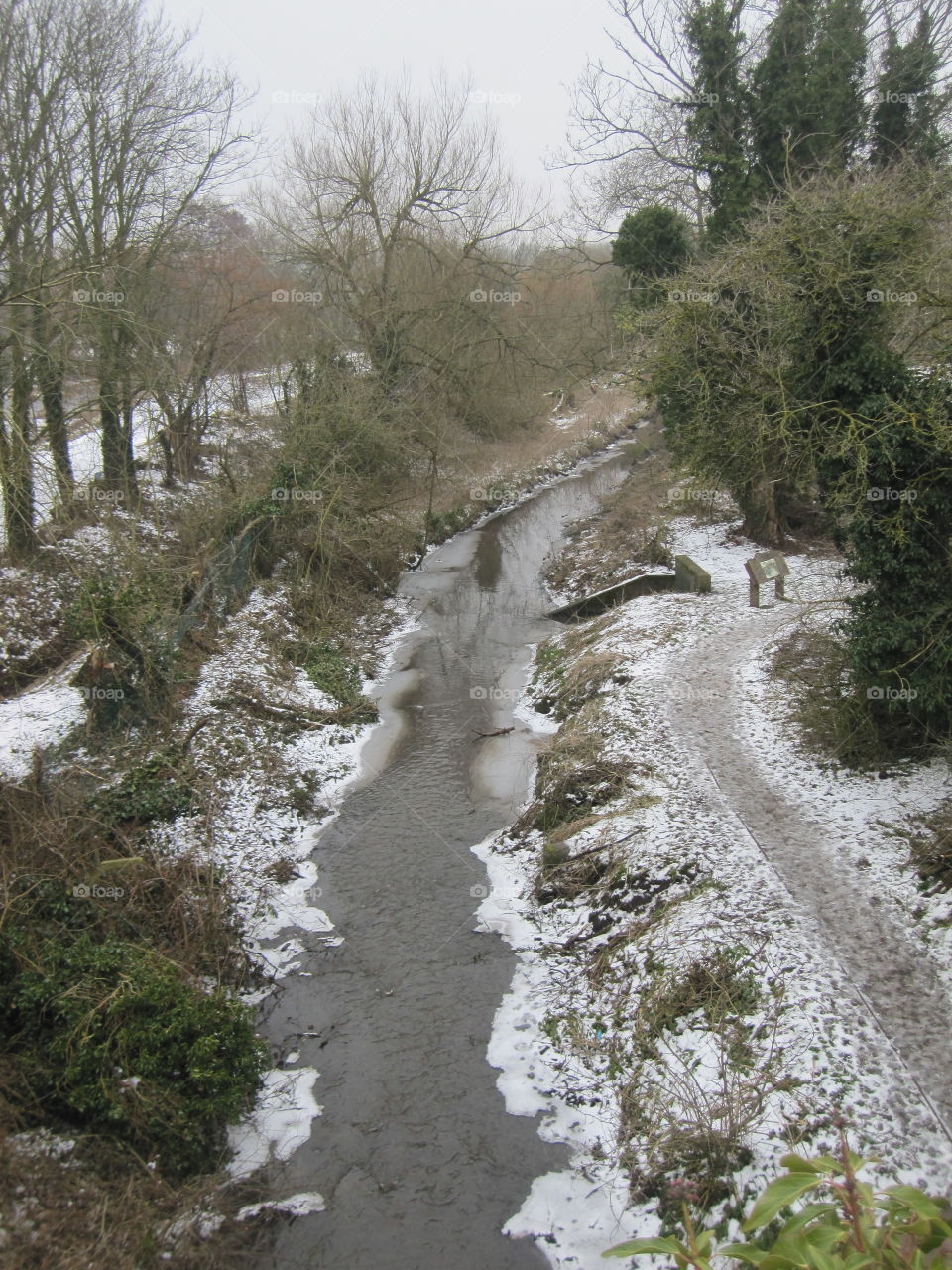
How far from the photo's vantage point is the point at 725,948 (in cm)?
841

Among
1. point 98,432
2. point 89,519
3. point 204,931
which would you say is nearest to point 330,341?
point 98,432

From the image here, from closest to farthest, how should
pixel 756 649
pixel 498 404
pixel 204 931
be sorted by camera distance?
pixel 204 931 < pixel 756 649 < pixel 498 404

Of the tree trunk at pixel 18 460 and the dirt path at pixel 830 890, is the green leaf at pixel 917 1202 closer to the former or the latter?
the dirt path at pixel 830 890

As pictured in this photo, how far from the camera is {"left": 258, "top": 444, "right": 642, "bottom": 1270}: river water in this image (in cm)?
670

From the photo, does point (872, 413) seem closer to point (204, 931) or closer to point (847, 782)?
point (847, 782)

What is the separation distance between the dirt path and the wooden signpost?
303cm

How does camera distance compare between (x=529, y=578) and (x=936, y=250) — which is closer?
(x=936, y=250)

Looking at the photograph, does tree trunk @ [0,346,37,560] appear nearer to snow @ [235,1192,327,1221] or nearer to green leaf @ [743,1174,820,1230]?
snow @ [235,1192,327,1221]

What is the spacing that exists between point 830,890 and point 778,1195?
743cm

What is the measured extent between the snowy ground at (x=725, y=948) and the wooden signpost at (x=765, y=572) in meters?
3.71

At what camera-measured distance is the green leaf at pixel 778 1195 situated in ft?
6.50

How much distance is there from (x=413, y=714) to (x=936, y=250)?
1000 cm

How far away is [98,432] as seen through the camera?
2514 centimetres

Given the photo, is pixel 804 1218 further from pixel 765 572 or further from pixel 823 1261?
pixel 765 572
